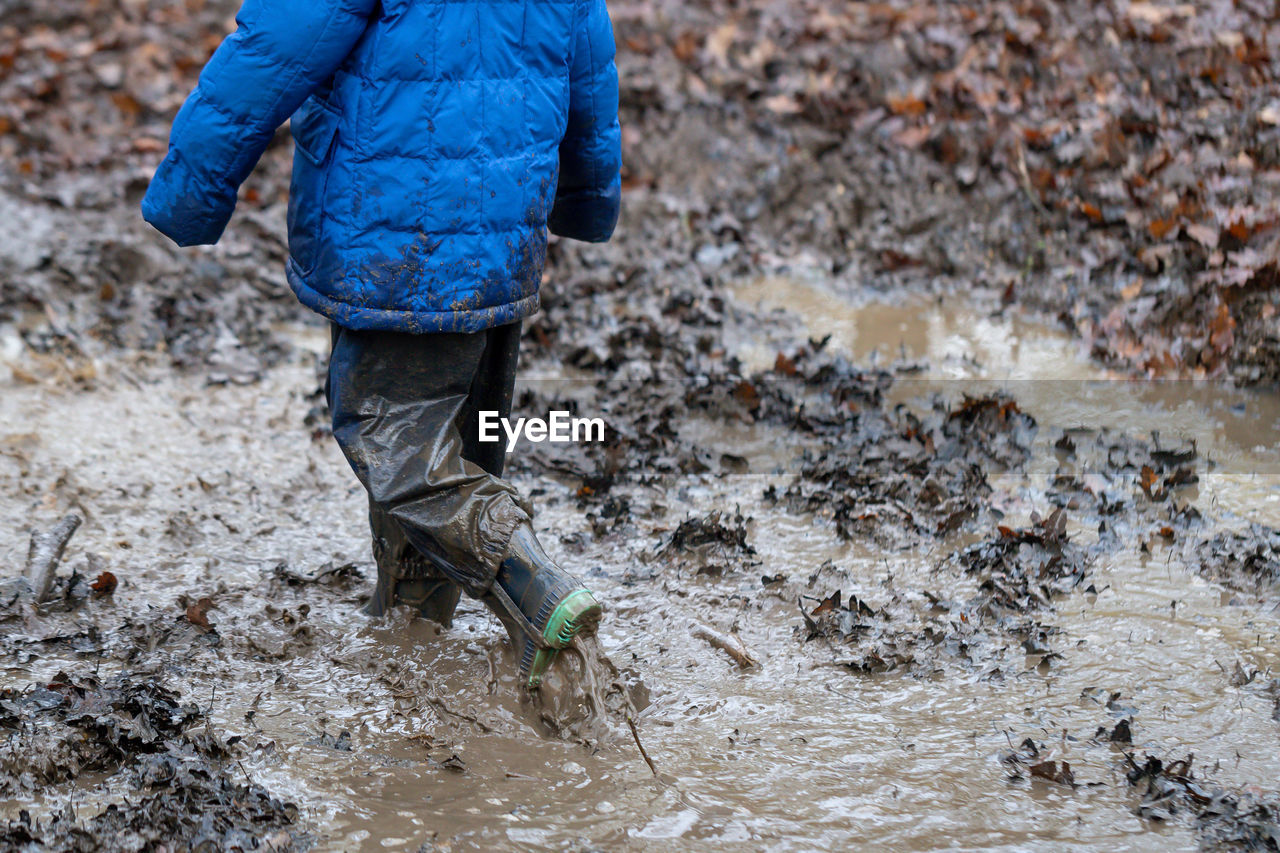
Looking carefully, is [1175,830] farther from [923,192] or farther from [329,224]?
[923,192]

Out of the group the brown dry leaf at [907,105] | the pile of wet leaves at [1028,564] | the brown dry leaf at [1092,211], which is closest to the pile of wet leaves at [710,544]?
the pile of wet leaves at [1028,564]

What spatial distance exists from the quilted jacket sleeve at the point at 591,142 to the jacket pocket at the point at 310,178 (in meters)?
0.69

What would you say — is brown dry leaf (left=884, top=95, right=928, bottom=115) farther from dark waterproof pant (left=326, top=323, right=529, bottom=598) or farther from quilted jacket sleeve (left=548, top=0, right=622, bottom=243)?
dark waterproof pant (left=326, top=323, right=529, bottom=598)

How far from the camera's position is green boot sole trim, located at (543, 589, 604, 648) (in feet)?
9.68

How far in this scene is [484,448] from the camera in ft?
11.7

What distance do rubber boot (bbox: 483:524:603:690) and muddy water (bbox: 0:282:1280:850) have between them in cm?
26

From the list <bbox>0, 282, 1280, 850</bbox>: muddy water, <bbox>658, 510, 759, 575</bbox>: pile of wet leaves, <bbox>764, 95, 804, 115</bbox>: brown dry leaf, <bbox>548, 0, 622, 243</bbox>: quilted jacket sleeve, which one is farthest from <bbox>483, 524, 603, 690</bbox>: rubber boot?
<bbox>764, 95, 804, 115</bbox>: brown dry leaf

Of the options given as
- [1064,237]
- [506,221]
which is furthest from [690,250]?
[506,221]

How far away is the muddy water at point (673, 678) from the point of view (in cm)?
285

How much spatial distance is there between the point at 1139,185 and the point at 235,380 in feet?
16.3

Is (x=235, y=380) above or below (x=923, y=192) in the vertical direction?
below

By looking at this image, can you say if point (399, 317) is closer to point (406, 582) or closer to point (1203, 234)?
point (406, 582)

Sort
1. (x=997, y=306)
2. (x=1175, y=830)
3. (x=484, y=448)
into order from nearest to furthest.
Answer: (x=1175, y=830), (x=484, y=448), (x=997, y=306)

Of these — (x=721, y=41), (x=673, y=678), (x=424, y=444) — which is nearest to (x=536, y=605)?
(x=424, y=444)
